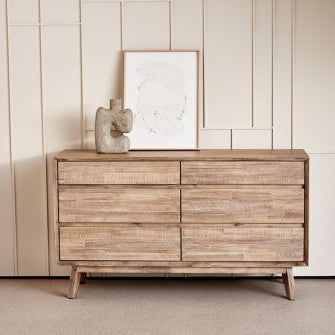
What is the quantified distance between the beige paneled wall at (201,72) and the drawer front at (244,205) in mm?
461

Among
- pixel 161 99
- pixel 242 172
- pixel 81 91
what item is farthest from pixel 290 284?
pixel 81 91

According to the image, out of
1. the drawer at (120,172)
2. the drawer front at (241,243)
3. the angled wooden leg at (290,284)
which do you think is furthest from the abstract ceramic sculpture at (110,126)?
the angled wooden leg at (290,284)

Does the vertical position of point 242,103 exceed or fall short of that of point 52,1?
it falls short

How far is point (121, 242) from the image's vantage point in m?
3.69

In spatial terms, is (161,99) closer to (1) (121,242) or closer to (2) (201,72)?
(2) (201,72)

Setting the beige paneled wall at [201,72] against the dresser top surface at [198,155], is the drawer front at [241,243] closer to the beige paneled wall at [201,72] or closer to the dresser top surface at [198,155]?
the dresser top surface at [198,155]

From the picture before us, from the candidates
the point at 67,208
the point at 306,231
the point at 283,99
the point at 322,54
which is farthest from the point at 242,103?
the point at 67,208

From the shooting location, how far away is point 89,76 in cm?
403

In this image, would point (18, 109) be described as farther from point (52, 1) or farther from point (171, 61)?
→ point (171, 61)

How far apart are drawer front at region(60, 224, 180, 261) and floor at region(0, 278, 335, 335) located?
0.24m

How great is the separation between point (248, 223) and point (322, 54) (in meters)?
1.06

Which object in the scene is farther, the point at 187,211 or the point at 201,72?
the point at 201,72

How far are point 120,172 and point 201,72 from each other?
0.79 metres

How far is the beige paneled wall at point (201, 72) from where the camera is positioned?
13.0 ft
